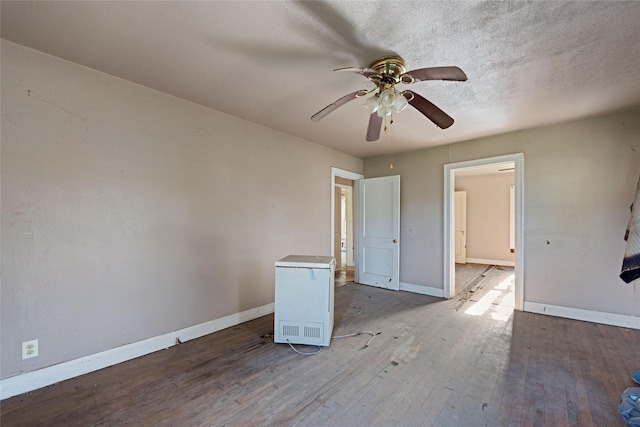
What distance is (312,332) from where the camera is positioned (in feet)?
8.64

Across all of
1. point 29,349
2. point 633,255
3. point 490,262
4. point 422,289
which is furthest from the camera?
point 490,262

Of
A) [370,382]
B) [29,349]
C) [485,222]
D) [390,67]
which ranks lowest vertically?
[370,382]

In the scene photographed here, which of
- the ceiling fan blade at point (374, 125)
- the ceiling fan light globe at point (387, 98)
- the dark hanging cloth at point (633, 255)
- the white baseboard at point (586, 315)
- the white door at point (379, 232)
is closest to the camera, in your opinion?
the ceiling fan light globe at point (387, 98)

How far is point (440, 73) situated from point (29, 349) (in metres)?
3.37

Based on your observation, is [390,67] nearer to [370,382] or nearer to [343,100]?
[343,100]

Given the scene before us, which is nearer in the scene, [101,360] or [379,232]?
[101,360]

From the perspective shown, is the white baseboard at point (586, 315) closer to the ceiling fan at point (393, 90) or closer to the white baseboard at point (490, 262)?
the ceiling fan at point (393, 90)

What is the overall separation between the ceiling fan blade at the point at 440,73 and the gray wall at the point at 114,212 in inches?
88.5

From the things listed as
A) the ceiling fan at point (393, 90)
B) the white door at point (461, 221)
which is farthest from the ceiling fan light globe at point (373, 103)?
the white door at point (461, 221)

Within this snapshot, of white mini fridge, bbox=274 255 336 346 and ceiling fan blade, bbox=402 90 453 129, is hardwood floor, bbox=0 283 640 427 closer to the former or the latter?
white mini fridge, bbox=274 255 336 346

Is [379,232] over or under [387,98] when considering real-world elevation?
under

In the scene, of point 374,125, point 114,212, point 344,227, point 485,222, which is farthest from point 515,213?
point 114,212

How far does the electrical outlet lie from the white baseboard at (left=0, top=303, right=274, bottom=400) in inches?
4.8

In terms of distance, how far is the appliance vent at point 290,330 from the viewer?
265 cm
